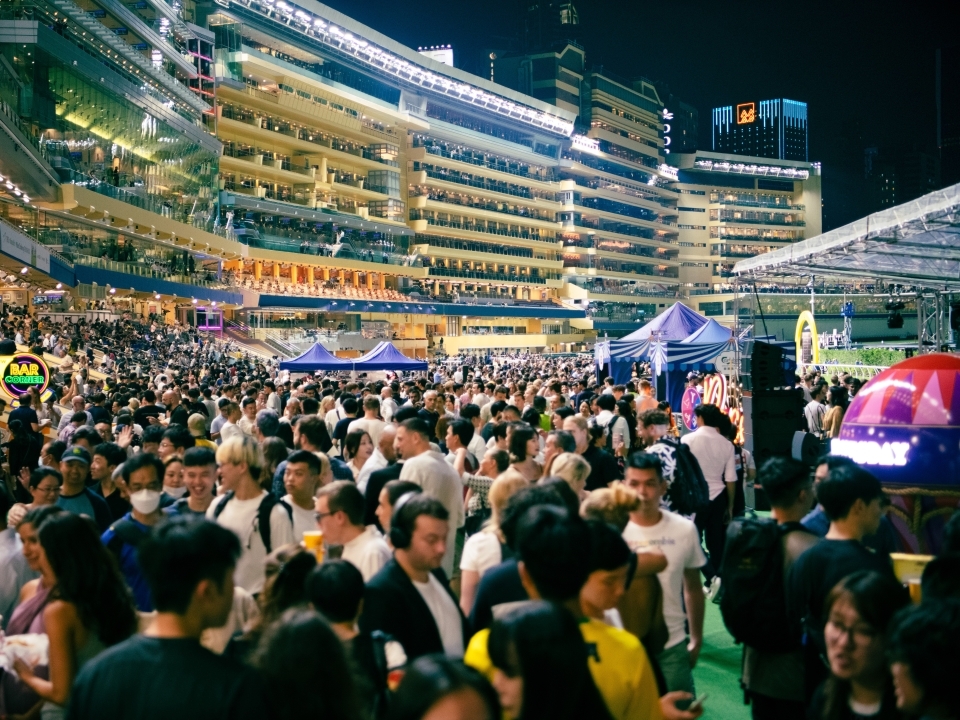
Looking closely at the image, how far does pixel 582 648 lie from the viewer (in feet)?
8.35

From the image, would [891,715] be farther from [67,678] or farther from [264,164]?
[264,164]

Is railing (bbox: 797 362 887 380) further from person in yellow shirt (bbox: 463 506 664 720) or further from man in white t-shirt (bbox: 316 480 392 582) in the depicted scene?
person in yellow shirt (bbox: 463 506 664 720)

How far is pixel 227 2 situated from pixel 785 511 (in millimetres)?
64650

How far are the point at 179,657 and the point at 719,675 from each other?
5.32 m

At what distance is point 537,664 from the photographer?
8.09ft

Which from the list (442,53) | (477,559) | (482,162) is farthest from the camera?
(442,53)

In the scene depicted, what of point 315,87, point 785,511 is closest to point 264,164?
point 315,87

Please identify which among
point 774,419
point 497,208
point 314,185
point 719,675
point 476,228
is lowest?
point 719,675

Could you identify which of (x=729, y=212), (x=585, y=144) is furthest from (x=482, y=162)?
(x=729, y=212)

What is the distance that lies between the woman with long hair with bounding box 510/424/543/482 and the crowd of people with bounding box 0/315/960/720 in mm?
17

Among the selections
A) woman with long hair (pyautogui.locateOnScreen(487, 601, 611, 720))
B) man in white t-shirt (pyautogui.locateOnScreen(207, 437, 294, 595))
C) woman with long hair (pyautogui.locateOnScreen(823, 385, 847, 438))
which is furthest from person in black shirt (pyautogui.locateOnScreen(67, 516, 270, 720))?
woman with long hair (pyautogui.locateOnScreen(823, 385, 847, 438))

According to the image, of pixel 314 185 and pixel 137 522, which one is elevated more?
pixel 314 185

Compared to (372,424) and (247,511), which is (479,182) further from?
(247,511)

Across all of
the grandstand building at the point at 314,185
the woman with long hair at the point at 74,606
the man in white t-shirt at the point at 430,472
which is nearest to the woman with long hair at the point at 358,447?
the man in white t-shirt at the point at 430,472
